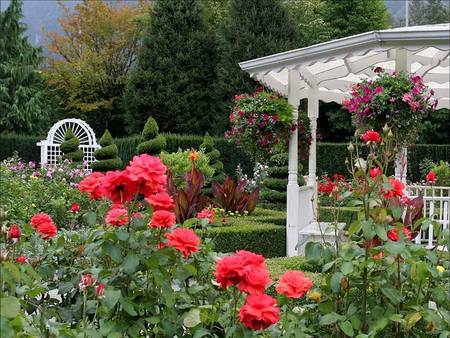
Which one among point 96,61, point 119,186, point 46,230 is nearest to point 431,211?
point 46,230

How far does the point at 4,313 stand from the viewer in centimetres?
161

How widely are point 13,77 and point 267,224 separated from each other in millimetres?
13786

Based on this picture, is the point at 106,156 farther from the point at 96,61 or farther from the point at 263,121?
the point at 96,61

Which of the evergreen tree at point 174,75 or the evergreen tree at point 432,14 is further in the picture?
the evergreen tree at point 432,14

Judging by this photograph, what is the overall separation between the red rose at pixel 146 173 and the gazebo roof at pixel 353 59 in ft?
13.6

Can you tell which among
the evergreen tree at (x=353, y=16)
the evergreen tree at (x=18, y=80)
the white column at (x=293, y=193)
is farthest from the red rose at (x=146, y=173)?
the evergreen tree at (x=353, y=16)

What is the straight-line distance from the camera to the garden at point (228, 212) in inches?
80.7

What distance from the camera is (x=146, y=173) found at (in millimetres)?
1871

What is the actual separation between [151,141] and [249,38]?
527 centimetres

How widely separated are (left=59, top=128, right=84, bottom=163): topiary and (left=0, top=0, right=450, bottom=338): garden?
40 mm

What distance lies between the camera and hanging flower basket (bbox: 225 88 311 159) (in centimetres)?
688

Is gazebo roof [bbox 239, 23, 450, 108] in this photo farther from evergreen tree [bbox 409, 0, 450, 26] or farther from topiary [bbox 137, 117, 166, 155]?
evergreen tree [bbox 409, 0, 450, 26]

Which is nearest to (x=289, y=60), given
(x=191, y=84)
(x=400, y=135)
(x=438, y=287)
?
(x=400, y=135)

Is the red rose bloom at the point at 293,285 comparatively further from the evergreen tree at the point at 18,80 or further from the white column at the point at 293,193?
the evergreen tree at the point at 18,80
